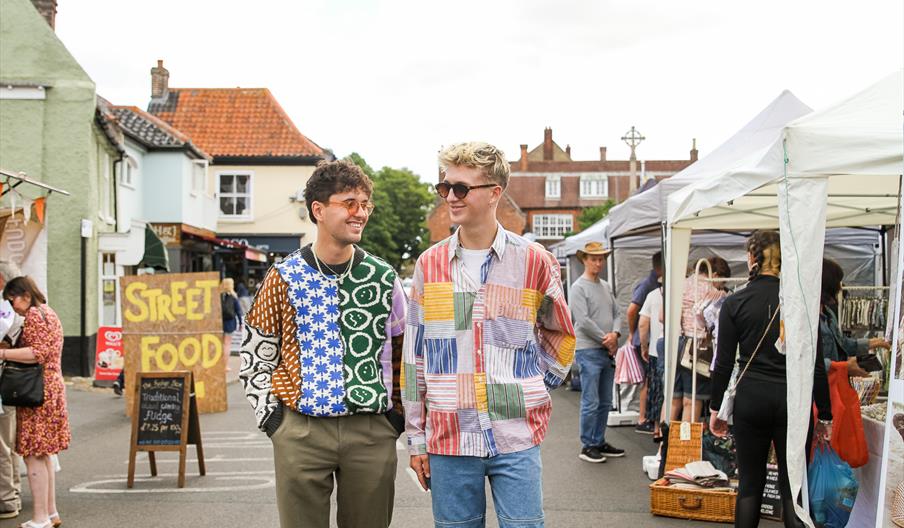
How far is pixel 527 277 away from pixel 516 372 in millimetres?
378

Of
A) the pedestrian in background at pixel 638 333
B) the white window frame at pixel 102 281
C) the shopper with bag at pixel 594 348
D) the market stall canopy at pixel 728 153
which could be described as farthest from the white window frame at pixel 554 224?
the shopper with bag at pixel 594 348

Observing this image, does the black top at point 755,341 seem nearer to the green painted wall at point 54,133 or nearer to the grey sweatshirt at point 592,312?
the grey sweatshirt at point 592,312

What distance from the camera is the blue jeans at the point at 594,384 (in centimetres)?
854

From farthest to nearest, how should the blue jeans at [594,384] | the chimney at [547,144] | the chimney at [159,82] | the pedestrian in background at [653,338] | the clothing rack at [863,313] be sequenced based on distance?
1. the chimney at [547,144]
2. the chimney at [159,82]
3. the pedestrian in background at [653,338]
4. the blue jeans at [594,384]
5. the clothing rack at [863,313]

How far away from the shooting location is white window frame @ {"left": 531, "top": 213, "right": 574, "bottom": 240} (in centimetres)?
7356

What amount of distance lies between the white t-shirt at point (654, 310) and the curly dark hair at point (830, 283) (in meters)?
3.99

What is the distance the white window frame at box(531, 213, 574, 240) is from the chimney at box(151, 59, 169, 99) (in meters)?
39.5

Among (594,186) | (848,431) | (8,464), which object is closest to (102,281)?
(8,464)

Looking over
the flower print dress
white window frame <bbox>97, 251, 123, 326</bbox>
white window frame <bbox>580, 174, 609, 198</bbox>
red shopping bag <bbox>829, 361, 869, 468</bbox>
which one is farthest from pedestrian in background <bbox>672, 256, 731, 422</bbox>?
white window frame <bbox>580, 174, 609, 198</bbox>

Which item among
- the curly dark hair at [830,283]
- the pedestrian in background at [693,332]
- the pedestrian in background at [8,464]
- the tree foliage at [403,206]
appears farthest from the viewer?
the tree foliage at [403,206]

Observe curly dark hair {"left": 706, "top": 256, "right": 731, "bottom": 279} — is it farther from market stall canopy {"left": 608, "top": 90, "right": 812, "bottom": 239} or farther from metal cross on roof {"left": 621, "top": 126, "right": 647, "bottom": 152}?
metal cross on roof {"left": 621, "top": 126, "right": 647, "bottom": 152}

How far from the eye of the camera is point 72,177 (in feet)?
58.4

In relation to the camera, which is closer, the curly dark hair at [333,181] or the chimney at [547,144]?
the curly dark hair at [333,181]

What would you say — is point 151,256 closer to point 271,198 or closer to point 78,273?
point 78,273
